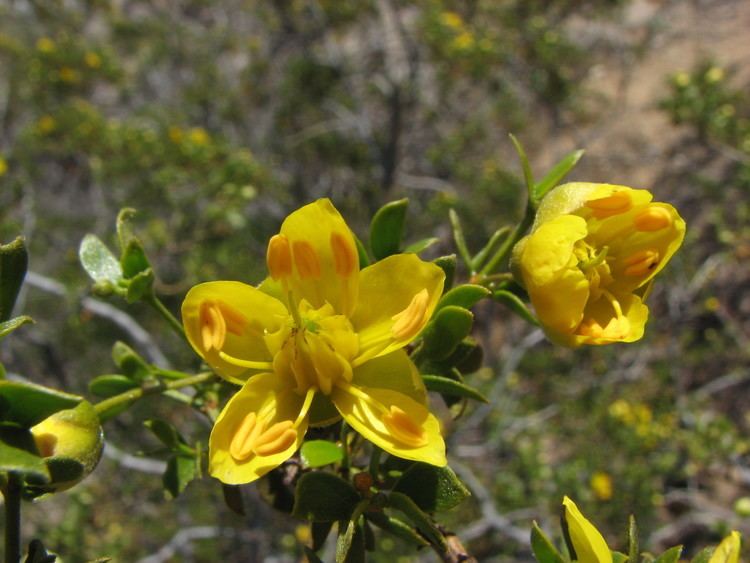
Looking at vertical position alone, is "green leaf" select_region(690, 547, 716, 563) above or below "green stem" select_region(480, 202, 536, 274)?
below

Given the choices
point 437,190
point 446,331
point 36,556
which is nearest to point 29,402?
point 36,556

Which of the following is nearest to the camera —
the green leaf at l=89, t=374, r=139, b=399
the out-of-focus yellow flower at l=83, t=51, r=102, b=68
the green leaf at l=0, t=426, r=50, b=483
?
the green leaf at l=0, t=426, r=50, b=483

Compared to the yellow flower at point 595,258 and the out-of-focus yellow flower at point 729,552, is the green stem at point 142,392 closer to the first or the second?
the yellow flower at point 595,258

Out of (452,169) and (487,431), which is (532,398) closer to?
(487,431)

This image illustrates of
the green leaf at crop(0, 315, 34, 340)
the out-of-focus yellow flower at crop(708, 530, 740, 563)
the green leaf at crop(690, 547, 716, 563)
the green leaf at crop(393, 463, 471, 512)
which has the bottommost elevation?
the green leaf at crop(690, 547, 716, 563)

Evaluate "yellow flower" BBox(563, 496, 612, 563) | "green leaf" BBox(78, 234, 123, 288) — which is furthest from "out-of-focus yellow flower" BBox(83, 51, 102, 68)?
"yellow flower" BBox(563, 496, 612, 563)

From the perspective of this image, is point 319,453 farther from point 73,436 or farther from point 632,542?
point 632,542

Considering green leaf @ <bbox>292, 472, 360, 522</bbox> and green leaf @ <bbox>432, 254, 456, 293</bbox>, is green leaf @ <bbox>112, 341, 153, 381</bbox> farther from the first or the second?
green leaf @ <bbox>432, 254, 456, 293</bbox>
